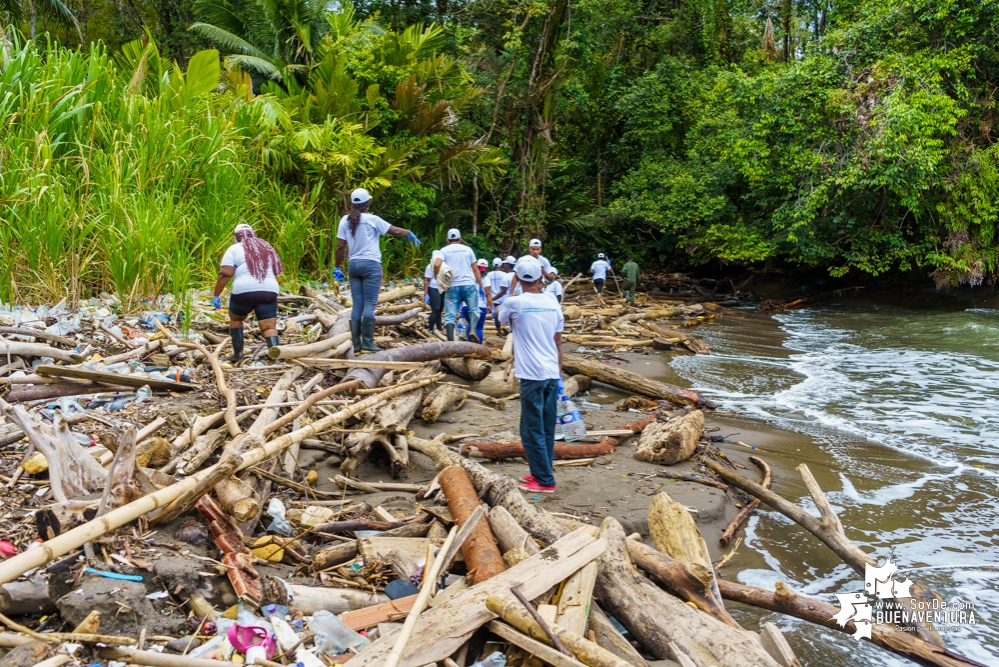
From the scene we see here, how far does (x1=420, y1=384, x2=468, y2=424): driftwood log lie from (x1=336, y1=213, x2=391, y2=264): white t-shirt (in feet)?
5.84

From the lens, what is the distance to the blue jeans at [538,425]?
5926 millimetres

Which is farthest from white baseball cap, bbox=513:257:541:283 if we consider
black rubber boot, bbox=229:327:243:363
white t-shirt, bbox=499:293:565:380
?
black rubber boot, bbox=229:327:243:363

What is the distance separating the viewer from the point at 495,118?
23.5m

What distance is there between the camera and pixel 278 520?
455 cm

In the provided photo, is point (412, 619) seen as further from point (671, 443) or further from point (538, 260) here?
point (538, 260)

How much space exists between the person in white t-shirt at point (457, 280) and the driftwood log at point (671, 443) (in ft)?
15.3

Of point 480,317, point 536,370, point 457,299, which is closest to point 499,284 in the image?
point 480,317

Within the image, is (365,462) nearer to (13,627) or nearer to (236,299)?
(236,299)

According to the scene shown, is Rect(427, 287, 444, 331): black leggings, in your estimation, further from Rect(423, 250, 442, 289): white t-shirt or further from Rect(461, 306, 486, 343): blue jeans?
Rect(461, 306, 486, 343): blue jeans

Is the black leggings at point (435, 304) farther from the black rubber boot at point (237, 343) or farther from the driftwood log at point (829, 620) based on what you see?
the driftwood log at point (829, 620)

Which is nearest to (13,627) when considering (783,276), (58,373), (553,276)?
(58,373)

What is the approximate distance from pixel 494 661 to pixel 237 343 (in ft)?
19.1

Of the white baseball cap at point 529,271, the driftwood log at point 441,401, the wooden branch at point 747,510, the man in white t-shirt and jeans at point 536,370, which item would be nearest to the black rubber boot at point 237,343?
the driftwood log at point 441,401

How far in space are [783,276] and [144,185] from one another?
895 inches
